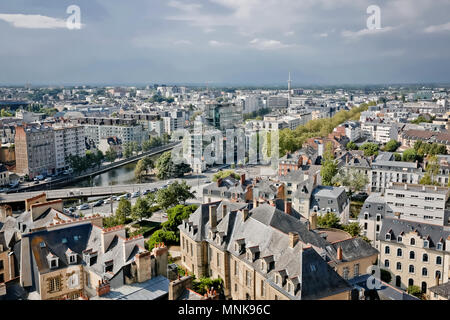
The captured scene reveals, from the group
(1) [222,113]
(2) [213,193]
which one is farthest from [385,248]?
(1) [222,113]

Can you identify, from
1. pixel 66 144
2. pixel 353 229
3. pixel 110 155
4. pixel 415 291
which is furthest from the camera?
pixel 110 155

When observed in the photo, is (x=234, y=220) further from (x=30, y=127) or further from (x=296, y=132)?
(x=296, y=132)

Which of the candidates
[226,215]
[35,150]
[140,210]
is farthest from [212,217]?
[35,150]

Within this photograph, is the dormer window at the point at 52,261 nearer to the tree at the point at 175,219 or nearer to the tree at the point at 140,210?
the tree at the point at 175,219

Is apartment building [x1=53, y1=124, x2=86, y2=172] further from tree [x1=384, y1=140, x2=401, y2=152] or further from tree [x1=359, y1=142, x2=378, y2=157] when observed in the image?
tree [x1=384, y1=140, x2=401, y2=152]

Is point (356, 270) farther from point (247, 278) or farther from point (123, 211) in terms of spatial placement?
point (123, 211)

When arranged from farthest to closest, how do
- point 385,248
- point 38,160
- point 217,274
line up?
point 38,160, point 385,248, point 217,274
